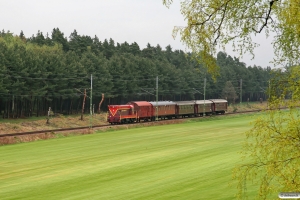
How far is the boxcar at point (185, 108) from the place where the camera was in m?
89.6

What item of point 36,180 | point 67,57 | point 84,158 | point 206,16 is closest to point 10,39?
point 67,57

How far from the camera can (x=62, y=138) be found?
59.1m

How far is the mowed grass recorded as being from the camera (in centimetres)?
2738

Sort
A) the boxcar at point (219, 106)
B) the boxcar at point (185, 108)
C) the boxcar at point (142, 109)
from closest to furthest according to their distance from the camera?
1. the boxcar at point (142, 109)
2. the boxcar at point (185, 108)
3. the boxcar at point (219, 106)

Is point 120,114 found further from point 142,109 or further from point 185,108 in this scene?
point 185,108

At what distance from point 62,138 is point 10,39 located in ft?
311

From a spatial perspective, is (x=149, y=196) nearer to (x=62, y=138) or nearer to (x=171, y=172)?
→ (x=171, y=172)

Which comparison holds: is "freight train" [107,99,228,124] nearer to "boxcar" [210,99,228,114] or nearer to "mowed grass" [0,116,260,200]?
"boxcar" [210,99,228,114]

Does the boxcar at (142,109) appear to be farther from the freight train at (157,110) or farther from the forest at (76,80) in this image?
the forest at (76,80)

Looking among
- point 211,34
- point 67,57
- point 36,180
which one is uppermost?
point 67,57

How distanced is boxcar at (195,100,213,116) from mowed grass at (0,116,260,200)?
34893 millimetres

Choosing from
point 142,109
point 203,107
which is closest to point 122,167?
point 142,109

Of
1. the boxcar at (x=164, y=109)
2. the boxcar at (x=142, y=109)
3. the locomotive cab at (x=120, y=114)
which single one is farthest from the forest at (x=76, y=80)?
the boxcar at (x=164, y=109)

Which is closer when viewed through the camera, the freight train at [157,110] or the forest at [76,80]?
the freight train at [157,110]
